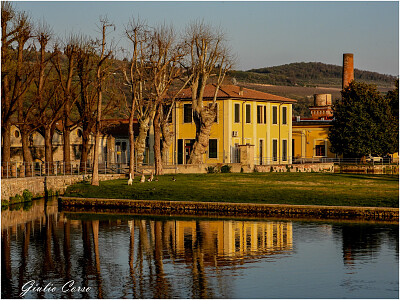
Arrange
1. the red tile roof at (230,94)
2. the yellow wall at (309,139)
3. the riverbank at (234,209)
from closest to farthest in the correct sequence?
the riverbank at (234,209) < the red tile roof at (230,94) < the yellow wall at (309,139)

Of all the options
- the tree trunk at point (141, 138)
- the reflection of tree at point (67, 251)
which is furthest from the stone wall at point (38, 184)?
the reflection of tree at point (67, 251)

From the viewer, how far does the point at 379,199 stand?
1508 inches

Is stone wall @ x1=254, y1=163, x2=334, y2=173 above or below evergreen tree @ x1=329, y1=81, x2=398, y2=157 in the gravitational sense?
below

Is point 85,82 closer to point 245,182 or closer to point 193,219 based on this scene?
point 245,182

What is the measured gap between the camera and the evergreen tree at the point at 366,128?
77.5 metres

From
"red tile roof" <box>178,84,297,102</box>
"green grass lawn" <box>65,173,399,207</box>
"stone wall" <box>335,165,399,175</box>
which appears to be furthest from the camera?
"stone wall" <box>335,165,399,175</box>

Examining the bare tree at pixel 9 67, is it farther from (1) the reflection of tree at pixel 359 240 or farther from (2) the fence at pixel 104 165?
(1) the reflection of tree at pixel 359 240

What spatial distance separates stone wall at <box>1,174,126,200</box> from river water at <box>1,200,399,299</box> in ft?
20.2

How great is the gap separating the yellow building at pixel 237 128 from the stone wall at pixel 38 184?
14.6 metres

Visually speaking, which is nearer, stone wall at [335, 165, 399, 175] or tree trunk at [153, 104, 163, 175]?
tree trunk at [153, 104, 163, 175]

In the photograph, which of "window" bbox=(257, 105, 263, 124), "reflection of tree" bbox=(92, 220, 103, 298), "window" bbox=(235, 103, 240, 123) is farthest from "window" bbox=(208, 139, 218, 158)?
"reflection of tree" bbox=(92, 220, 103, 298)

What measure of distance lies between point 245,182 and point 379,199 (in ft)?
38.2

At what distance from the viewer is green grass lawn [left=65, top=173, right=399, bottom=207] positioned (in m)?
39.3

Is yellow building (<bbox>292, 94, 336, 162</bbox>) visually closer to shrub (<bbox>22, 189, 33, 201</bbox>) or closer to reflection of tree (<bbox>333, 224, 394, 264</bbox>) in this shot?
shrub (<bbox>22, 189, 33, 201</bbox>)
